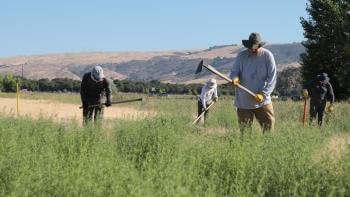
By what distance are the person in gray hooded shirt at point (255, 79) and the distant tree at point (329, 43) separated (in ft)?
81.5

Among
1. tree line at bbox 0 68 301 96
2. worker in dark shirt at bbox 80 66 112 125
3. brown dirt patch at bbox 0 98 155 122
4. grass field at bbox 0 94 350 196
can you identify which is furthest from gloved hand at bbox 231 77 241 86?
tree line at bbox 0 68 301 96

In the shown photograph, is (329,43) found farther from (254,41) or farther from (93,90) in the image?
(254,41)

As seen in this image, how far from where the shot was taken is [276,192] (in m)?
4.98

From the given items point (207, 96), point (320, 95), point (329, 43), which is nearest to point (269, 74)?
point (207, 96)

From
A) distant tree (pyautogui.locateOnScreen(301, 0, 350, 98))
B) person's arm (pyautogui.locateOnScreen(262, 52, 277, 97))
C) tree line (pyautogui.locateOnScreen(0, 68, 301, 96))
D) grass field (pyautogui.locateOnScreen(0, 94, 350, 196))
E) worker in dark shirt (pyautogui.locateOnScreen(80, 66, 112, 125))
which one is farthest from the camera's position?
tree line (pyautogui.locateOnScreen(0, 68, 301, 96))

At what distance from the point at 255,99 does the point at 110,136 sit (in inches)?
70.2

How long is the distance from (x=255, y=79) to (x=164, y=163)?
9.74ft

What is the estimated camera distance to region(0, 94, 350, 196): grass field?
4363mm

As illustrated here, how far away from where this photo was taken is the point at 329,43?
32625mm

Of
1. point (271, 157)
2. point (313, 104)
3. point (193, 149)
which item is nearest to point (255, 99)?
point (193, 149)

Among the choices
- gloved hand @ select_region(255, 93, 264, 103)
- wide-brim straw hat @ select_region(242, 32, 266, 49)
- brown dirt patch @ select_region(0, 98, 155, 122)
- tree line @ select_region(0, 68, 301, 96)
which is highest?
wide-brim straw hat @ select_region(242, 32, 266, 49)

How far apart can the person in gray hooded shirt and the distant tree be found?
2484 centimetres

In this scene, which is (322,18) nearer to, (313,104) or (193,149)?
(313,104)

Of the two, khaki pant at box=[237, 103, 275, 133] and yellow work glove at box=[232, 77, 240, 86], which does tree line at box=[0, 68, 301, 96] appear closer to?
khaki pant at box=[237, 103, 275, 133]
